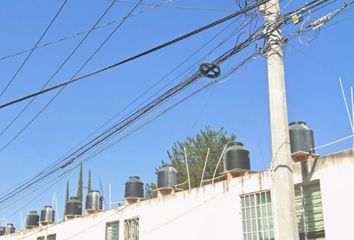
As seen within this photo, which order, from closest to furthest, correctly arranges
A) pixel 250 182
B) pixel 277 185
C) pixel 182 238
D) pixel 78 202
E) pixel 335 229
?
pixel 277 185 < pixel 335 229 < pixel 250 182 < pixel 182 238 < pixel 78 202

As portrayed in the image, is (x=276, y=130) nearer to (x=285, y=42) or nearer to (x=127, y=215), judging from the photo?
(x=285, y=42)

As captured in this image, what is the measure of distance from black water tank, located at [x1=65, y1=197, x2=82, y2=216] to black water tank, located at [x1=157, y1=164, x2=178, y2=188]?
809 centimetres

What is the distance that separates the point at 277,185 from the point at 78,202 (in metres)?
18.2

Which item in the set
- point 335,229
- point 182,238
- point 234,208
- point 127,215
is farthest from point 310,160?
point 127,215

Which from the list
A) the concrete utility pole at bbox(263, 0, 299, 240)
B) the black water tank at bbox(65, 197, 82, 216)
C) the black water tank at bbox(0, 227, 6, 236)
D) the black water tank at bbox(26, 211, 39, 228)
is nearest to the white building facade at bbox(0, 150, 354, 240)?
the concrete utility pole at bbox(263, 0, 299, 240)

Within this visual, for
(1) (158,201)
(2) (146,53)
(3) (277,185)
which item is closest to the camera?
(2) (146,53)

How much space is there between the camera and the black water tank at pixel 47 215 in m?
29.3

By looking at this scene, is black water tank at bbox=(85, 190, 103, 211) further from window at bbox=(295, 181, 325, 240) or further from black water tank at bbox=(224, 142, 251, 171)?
window at bbox=(295, 181, 325, 240)

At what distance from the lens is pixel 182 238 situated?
1772cm

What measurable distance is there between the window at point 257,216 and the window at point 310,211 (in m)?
1.04

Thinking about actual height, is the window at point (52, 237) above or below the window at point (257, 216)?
above

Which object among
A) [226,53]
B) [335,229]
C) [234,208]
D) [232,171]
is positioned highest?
[226,53]

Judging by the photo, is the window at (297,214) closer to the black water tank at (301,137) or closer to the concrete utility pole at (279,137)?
the black water tank at (301,137)

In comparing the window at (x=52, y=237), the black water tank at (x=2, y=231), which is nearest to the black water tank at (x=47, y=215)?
the window at (x=52, y=237)
